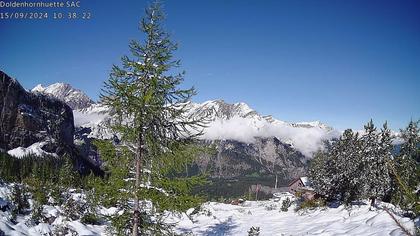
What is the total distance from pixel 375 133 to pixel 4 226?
32781 mm

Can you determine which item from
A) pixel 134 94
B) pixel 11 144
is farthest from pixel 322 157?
pixel 11 144

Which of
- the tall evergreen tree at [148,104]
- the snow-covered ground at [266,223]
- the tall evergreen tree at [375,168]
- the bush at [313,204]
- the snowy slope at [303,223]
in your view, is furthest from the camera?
the bush at [313,204]

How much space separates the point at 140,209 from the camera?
1428 centimetres

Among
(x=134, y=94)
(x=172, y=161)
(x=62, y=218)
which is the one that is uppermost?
(x=134, y=94)

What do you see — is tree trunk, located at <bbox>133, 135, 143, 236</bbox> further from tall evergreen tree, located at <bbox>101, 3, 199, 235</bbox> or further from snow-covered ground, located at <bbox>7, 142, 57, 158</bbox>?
snow-covered ground, located at <bbox>7, 142, 57, 158</bbox>

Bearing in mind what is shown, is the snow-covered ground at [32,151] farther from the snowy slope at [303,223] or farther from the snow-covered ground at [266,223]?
the snow-covered ground at [266,223]

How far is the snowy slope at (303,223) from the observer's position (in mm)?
22828

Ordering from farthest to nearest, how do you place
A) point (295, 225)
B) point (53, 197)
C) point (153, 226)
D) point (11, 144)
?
1. point (11, 144)
2. point (295, 225)
3. point (53, 197)
4. point (153, 226)

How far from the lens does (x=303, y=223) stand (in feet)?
103

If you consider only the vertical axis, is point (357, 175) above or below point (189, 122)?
below

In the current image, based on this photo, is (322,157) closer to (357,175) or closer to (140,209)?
(357,175)

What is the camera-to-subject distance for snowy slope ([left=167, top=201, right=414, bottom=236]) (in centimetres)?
2283

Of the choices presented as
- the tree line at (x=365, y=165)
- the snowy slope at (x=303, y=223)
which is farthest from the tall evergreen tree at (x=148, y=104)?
the tree line at (x=365, y=165)

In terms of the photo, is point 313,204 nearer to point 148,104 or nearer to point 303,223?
point 303,223
